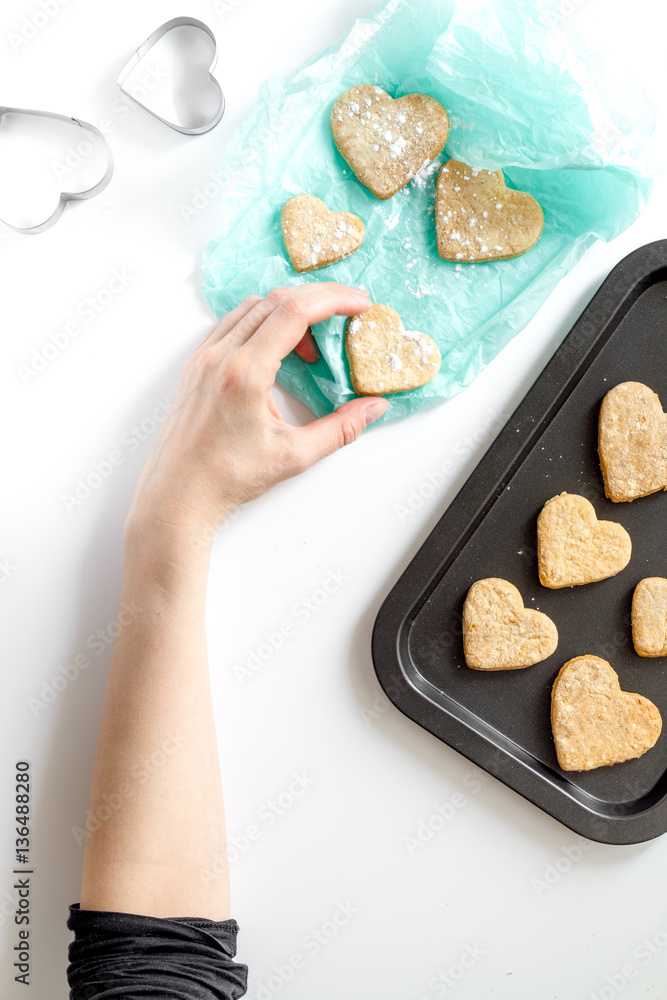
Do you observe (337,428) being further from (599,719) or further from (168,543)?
(599,719)

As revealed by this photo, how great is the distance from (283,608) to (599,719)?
0.49 metres

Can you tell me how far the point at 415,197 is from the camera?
1.00 meters

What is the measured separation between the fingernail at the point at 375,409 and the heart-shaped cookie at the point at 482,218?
0.24 meters

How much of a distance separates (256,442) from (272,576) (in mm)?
216

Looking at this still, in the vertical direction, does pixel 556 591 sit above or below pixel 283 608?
above

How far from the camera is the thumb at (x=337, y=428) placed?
36.6 inches

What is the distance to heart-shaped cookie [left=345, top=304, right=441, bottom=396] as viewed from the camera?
960mm

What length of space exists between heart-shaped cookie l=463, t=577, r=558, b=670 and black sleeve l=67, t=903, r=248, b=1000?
51 centimetres

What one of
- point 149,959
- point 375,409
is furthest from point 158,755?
point 375,409

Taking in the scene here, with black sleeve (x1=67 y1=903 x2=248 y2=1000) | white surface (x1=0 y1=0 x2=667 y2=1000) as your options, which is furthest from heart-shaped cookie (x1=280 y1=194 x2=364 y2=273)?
black sleeve (x1=67 y1=903 x2=248 y2=1000)

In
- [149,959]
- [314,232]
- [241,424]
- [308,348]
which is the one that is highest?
[314,232]

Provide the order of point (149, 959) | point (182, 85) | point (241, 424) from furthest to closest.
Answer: point (182, 85), point (241, 424), point (149, 959)

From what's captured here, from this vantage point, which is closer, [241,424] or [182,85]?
[241,424]

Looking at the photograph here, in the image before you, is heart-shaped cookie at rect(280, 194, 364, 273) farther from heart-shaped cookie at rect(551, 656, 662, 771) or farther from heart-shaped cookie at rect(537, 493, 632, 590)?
heart-shaped cookie at rect(551, 656, 662, 771)
